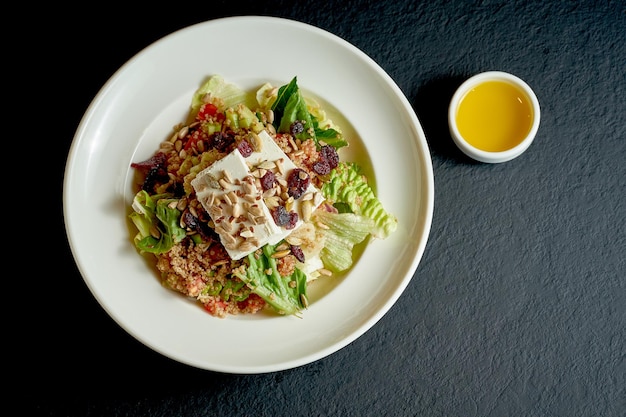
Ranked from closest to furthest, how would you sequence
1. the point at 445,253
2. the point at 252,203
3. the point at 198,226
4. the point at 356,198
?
the point at 252,203, the point at 198,226, the point at 356,198, the point at 445,253

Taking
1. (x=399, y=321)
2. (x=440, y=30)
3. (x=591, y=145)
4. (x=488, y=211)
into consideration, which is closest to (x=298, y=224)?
(x=399, y=321)

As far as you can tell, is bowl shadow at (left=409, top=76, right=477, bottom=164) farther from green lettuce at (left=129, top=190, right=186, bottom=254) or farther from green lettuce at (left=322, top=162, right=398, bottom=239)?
green lettuce at (left=129, top=190, right=186, bottom=254)

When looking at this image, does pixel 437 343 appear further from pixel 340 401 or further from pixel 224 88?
pixel 224 88

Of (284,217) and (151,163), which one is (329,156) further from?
(151,163)

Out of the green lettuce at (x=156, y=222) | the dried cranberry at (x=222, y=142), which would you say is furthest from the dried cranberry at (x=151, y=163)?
the dried cranberry at (x=222, y=142)

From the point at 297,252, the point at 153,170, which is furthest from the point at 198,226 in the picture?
the point at 297,252

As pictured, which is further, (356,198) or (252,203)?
(356,198)
